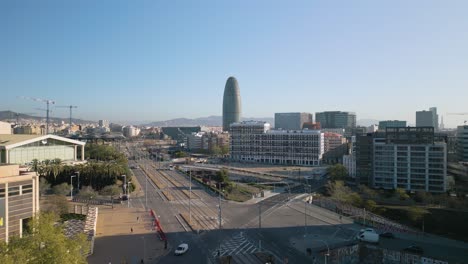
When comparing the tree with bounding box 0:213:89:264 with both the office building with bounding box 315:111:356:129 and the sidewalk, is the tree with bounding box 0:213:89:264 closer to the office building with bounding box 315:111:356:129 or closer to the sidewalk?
the sidewalk

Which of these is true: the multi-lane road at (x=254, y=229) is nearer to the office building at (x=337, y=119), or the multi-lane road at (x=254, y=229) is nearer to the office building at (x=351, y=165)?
the office building at (x=351, y=165)

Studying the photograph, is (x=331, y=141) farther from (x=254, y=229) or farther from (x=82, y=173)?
(x=254, y=229)

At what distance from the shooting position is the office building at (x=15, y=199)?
16062mm

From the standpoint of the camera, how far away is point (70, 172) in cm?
3997

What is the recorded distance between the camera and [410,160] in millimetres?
41531

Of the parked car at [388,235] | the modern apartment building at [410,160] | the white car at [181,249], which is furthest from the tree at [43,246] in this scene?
the modern apartment building at [410,160]

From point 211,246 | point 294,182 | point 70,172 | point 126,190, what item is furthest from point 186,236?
point 294,182

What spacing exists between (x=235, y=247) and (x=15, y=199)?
11521mm

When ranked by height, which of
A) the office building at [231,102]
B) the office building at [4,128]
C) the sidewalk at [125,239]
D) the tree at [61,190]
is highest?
the office building at [231,102]

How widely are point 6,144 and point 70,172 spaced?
8595 millimetres

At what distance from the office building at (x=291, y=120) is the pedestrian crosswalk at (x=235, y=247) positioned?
6022 inches

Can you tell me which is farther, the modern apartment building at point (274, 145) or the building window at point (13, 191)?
the modern apartment building at point (274, 145)

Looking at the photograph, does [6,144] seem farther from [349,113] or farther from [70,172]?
[349,113]

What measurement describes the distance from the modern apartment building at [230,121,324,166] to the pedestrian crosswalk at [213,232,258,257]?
51.4 m
